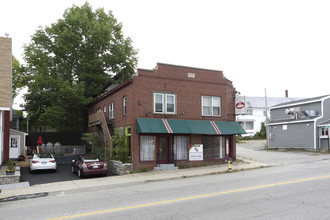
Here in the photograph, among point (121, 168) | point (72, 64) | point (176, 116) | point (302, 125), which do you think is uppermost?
point (72, 64)

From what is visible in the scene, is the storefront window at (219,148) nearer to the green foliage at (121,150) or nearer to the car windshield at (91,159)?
the green foliage at (121,150)

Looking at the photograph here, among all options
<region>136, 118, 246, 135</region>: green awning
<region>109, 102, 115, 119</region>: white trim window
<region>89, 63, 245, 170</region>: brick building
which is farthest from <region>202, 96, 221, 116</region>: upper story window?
<region>109, 102, 115, 119</region>: white trim window

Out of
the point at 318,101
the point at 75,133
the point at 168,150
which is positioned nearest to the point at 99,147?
the point at 168,150

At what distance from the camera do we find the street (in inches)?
311

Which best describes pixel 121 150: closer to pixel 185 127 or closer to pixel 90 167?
pixel 90 167

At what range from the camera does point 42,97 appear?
30.3 meters

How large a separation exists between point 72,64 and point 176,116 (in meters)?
15.7

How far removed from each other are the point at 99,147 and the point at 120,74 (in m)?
10.4

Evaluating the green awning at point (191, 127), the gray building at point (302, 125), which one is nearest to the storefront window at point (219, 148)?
the green awning at point (191, 127)

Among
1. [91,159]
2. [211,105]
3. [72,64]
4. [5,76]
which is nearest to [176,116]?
[211,105]

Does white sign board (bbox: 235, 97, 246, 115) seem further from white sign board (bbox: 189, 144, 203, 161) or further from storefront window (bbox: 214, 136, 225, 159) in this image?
white sign board (bbox: 189, 144, 203, 161)

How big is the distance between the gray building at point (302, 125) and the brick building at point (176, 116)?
41.2 ft

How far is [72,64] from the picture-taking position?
3044 centimetres

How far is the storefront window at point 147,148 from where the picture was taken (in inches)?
744
